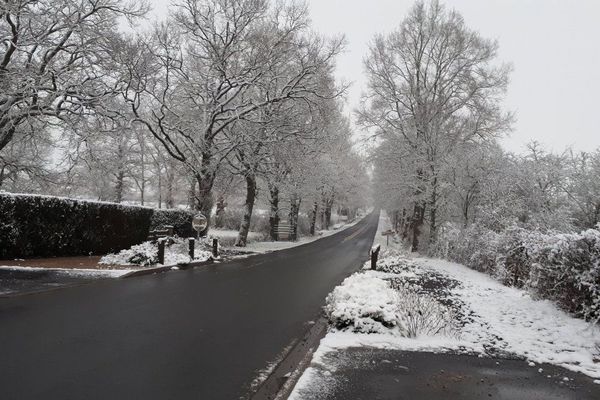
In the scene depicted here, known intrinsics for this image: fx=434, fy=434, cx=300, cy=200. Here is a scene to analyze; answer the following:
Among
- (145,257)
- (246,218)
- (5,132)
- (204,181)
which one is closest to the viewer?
(145,257)

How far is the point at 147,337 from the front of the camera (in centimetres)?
664

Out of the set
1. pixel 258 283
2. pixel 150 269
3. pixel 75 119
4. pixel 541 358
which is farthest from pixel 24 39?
pixel 541 358

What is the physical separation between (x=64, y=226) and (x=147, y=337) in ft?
30.3

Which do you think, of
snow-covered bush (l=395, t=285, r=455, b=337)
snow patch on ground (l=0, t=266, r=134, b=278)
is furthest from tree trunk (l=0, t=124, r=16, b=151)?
snow-covered bush (l=395, t=285, r=455, b=337)

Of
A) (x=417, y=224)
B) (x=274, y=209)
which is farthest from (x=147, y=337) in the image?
(x=274, y=209)

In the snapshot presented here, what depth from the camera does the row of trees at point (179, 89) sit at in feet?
58.1

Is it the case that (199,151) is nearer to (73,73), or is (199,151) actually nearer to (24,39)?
(73,73)

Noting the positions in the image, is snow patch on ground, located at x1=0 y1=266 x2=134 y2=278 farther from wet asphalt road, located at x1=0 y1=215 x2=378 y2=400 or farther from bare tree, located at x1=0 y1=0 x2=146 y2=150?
bare tree, located at x1=0 y1=0 x2=146 y2=150

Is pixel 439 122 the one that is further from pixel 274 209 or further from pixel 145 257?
pixel 145 257

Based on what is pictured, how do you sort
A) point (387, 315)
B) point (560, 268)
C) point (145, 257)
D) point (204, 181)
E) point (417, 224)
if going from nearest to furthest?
point (387, 315) < point (560, 268) < point (145, 257) < point (204, 181) < point (417, 224)

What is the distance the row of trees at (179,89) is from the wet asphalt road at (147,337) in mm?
11031

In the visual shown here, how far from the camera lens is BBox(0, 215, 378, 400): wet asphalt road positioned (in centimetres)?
478

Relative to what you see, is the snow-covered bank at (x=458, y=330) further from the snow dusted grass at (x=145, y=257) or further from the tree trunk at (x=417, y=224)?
the tree trunk at (x=417, y=224)

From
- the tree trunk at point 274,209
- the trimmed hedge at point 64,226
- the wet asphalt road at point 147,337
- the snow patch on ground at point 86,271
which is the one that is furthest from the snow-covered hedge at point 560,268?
the tree trunk at point 274,209
